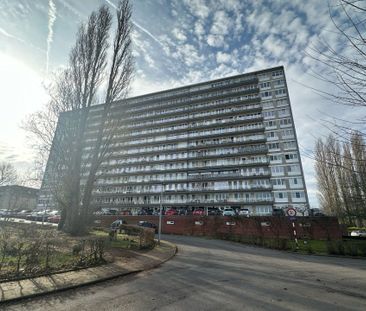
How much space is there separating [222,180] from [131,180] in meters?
24.6

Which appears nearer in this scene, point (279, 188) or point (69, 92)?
point (69, 92)

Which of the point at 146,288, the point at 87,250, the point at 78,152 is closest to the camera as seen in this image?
the point at 146,288

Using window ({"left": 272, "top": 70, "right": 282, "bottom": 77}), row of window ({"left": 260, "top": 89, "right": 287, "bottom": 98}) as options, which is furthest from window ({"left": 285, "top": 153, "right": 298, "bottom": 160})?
window ({"left": 272, "top": 70, "right": 282, "bottom": 77})

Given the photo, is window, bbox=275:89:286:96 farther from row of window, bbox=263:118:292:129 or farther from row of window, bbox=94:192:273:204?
row of window, bbox=94:192:273:204

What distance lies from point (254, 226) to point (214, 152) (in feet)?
82.1

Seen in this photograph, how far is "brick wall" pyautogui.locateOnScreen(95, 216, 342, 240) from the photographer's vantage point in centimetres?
2703

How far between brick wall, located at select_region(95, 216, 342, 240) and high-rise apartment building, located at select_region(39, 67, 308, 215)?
11734mm

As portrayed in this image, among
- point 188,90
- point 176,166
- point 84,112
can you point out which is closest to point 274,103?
point 188,90

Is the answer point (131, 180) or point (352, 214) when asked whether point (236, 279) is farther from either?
point (131, 180)

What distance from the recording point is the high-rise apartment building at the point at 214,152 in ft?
143

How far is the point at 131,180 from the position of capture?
56031 millimetres

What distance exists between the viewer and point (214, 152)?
5128 cm

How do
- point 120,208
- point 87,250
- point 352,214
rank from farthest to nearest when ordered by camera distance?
point 120,208
point 87,250
point 352,214

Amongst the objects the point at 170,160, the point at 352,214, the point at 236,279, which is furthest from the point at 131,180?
the point at 352,214
